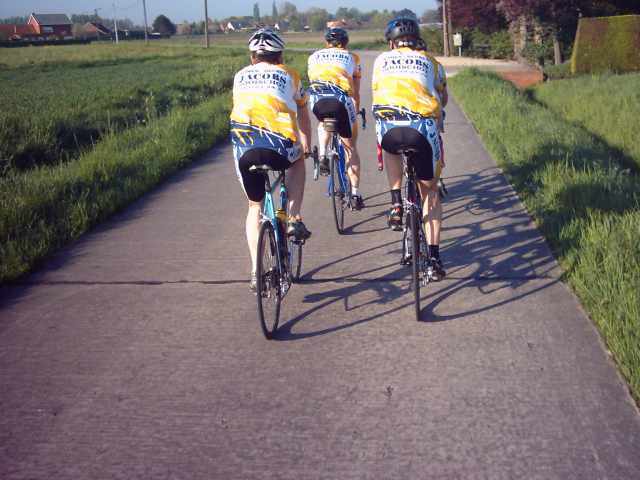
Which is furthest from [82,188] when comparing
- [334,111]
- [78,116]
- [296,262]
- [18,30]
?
[18,30]

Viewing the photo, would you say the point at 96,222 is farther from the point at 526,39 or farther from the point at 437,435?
the point at 526,39

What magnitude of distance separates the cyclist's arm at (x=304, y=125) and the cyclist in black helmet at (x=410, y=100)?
1.71 ft

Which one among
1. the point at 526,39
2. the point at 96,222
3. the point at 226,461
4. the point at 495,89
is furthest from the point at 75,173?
the point at 526,39

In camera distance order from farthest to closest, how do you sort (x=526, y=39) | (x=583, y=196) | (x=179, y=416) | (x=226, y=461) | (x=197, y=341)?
1. (x=526, y=39)
2. (x=583, y=196)
3. (x=197, y=341)
4. (x=179, y=416)
5. (x=226, y=461)

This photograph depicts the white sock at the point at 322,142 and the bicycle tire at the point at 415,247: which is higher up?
the white sock at the point at 322,142

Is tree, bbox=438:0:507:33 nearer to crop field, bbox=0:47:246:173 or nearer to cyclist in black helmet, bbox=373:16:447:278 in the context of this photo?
crop field, bbox=0:47:246:173

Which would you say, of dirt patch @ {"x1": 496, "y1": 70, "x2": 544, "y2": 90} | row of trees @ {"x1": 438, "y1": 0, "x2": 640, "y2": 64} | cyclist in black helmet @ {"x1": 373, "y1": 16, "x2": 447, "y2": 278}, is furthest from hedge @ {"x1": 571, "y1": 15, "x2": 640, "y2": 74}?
cyclist in black helmet @ {"x1": 373, "y1": 16, "x2": 447, "y2": 278}

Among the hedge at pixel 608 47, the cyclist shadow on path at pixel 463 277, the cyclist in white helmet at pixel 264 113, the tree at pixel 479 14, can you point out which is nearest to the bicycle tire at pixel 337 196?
the cyclist shadow on path at pixel 463 277

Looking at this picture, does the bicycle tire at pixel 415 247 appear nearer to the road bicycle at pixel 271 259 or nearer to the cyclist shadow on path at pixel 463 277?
the cyclist shadow on path at pixel 463 277

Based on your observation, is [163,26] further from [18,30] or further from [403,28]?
[403,28]

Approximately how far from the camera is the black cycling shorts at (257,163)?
16.5 feet

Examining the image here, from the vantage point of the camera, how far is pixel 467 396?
160 inches

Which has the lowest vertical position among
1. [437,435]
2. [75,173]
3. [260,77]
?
[437,435]

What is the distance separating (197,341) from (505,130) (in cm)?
901
